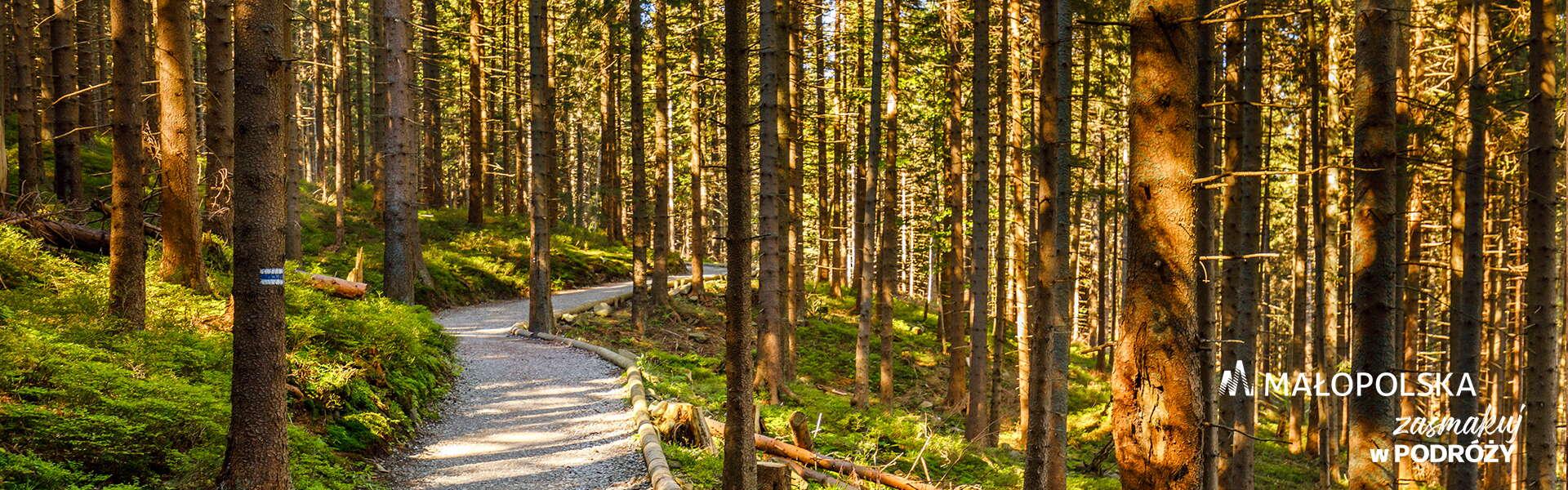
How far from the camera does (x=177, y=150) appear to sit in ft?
28.9

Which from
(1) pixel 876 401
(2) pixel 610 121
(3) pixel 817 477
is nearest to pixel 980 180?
(3) pixel 817 477

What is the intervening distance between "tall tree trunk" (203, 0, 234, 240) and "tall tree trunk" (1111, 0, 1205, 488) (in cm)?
721

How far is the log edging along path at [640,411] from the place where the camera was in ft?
24.2

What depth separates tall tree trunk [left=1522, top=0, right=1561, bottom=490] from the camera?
9164 mm

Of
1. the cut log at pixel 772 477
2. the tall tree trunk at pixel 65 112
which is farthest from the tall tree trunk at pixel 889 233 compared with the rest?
the tall tree trunk at pixel 65 112

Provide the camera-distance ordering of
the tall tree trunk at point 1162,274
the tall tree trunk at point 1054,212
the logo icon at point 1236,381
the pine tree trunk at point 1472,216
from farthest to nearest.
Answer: the logo icon at point 1236,381
the pine tree trunk at point 1472,216
the tall tree trunk at point 1054,212
the tall tree trunk at point 1162,274

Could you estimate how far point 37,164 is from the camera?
1474 cm

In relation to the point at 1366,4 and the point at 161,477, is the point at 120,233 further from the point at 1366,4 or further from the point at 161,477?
the point at 1366,4

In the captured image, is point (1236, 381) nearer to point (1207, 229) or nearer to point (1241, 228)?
point (1241, 228)

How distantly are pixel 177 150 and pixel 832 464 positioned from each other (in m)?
7.65

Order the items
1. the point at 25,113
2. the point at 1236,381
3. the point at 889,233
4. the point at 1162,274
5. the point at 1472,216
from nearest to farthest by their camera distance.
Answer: the point at 1162,274
the point at 1472,216
the point at 1236,381
the point at 25,113
the point at 889,233

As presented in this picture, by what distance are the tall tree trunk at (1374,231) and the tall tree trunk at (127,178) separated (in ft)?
34.0

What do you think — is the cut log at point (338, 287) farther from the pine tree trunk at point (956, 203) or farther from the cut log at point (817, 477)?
the pine tree trunk at point (956, 203)

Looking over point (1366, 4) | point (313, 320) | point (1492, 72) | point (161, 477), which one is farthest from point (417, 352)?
point (1492, 72)
